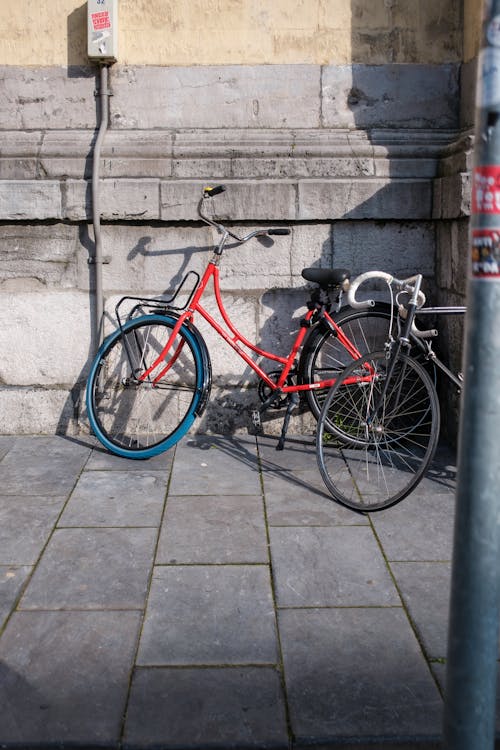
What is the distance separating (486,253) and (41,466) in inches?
145

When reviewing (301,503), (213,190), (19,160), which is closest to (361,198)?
(213,190)

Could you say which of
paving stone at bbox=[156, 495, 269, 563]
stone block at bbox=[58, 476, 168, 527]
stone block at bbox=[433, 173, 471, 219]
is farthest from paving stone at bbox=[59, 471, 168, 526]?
stone block at bbox=[433, 173, 471, 219]

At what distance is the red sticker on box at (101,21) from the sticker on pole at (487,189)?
161 inches

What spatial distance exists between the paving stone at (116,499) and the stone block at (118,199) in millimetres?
1615

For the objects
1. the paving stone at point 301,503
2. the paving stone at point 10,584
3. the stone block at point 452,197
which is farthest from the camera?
the stone block at point 452,197

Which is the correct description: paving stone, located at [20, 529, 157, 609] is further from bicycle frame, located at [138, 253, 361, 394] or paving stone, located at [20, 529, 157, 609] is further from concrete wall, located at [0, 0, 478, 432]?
concrete wall, located at [0, 0, 478, 432]

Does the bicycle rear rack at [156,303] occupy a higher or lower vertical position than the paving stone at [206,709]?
higher

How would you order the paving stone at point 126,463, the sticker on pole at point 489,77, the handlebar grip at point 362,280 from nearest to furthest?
the sticker on pole at point 489,77 → the handlebar grip at point 362,280 → the paving stone at point 126,463

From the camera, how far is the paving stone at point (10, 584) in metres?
3.41

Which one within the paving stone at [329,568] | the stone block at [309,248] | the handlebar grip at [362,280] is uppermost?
the stone block at [309,248]

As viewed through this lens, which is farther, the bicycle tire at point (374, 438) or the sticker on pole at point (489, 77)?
the bicycle tire at point (374, 438)

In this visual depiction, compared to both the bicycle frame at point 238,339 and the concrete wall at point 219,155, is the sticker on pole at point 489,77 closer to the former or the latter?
the bicycle frame at point 238,339

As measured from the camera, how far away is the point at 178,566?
3.78 meters

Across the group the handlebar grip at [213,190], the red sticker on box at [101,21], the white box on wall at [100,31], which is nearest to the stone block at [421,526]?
the handlebar grip at [213,190]
